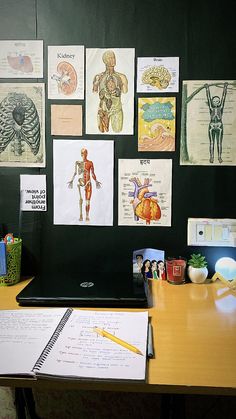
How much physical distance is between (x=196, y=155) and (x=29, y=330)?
A: 93cm

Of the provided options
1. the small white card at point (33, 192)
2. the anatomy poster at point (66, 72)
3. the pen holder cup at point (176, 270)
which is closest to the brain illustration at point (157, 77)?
the anatomy poster at point (66, 72)

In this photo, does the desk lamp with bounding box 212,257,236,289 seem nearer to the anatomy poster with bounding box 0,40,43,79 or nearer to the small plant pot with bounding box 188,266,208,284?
the small plant pot with bounding box 188,266,208,284

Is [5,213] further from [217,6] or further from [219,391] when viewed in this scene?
[217,6]

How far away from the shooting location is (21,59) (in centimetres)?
145

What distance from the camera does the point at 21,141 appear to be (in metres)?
1.48

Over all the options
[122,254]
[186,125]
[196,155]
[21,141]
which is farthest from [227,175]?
[21,141]

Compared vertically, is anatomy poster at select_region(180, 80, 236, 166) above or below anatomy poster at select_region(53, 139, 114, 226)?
above

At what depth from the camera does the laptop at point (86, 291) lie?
47.4 inches

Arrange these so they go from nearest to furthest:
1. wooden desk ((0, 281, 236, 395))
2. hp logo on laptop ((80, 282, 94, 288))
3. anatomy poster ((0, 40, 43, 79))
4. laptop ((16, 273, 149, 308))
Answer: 1. wooden desk ((0, 281, 236, 395))
2. laptop ((16, 273, 149, 308))
3. hp logo on laptop ((80, 282, 94, 288))
4. anatomy poster ((0, 40, 43, 79))

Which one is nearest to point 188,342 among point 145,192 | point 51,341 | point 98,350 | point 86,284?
point 98,350

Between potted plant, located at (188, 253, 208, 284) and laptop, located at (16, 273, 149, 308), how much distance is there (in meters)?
0.21

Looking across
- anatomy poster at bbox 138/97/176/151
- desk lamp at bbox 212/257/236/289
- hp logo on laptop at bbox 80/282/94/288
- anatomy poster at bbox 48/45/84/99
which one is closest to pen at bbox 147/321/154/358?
hp logo on laptop at bbox 80/282/94/288

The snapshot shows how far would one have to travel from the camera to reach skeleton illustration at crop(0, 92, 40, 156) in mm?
1466

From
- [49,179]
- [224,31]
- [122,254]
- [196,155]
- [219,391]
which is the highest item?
[224,31]
